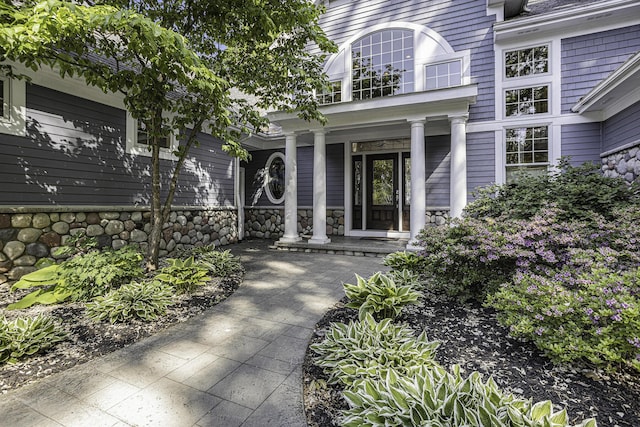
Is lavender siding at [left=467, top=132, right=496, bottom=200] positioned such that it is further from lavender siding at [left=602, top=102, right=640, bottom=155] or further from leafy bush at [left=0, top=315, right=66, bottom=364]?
leafy bush at [left=0, top=315, right=66, bottom=364]

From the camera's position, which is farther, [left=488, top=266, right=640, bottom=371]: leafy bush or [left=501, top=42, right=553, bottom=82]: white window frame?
[left=501, top=42, right=553, bottom=82]: white window frame

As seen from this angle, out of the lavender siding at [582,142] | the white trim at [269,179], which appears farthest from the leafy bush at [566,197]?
the white trim at [269,179]

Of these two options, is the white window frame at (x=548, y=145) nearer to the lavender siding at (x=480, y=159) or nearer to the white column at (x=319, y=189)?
the lavender siding at (x=480, y=159)

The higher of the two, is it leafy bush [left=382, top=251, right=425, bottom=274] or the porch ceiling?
the porch ceiling

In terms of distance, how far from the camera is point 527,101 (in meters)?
6.51

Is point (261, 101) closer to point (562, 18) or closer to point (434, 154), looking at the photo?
point (434, 154)

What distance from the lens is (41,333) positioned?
7.50 ft

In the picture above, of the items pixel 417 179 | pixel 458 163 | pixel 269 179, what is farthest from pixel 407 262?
pixel 269 179

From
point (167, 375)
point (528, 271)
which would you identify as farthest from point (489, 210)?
point (167, 375)

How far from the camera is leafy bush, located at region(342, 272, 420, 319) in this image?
2641 millimetres

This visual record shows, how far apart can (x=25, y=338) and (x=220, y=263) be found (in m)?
2.46

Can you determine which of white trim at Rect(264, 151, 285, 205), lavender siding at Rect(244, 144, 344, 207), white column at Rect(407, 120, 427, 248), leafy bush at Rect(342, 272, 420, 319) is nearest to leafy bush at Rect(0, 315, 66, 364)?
leafy bush at Rect(342, 272, 420, 319)

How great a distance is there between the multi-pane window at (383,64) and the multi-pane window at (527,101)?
2.18 metres

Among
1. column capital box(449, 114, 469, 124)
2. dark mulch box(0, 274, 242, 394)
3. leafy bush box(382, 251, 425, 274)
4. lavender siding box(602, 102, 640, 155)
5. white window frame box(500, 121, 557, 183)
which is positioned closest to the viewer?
dark mulch box(0, 274, 242, 394)
